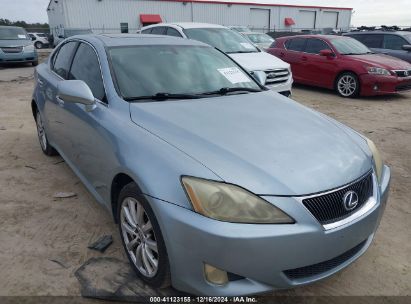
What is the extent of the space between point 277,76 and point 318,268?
575 cm

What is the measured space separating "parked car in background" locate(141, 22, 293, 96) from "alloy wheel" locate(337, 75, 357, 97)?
2.06m

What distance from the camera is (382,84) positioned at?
8352 mm

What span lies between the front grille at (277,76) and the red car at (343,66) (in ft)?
7.14

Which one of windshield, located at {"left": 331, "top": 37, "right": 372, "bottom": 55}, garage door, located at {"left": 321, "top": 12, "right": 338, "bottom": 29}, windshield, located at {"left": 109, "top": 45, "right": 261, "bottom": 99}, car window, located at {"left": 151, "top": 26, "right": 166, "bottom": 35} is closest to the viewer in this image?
windshield, located at {"left": 109, "top": 45, "right": 261, "bottom": 99}

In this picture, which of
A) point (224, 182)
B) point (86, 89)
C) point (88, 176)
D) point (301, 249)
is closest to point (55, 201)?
point (88, 176)

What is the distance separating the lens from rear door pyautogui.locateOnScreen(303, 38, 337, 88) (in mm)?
9094

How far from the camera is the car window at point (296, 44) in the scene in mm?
9943

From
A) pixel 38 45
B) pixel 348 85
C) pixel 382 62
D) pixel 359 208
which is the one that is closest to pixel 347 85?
pixel 348 85

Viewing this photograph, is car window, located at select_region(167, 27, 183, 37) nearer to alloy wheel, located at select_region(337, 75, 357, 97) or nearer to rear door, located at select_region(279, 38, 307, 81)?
rear door, located at select_region(279, 38, 307, 81)

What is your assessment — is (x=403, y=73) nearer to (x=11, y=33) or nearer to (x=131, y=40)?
(x=131, y=40)

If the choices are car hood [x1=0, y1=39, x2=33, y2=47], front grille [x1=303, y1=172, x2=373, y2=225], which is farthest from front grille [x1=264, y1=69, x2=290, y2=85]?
car hood [x1=0, y1=39, x2=33, y2=47]

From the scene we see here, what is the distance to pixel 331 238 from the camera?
6.32 ft

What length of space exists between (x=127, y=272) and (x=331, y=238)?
1389 millimetres

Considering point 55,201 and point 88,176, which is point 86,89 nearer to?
point 88,176
